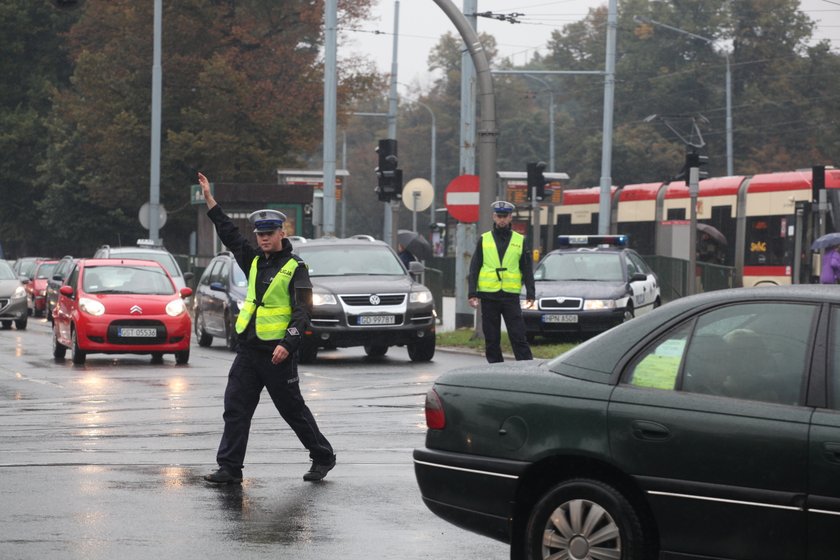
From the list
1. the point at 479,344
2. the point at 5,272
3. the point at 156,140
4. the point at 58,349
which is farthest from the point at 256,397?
the point at 156,140

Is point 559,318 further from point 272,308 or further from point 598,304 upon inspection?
point 272,308

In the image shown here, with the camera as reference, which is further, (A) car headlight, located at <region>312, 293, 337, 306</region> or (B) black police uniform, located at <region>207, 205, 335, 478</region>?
(A) car headlight, located at <region>312, 293, 337, 306</region>

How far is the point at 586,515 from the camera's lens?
6.98 m

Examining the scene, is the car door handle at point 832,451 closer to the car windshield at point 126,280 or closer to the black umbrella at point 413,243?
the car windshield at point 126,280

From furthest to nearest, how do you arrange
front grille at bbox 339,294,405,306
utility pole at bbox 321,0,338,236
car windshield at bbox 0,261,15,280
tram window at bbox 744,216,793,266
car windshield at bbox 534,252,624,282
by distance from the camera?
1. tram window at bbox 744,216,793,266
2. car windshield at bbox 0,261,15,280
3. utility pole at bbox 321,0,338,236
4. car windshield at bbox 534,252,624,282
5. front grille at bbox 339,294,405,306

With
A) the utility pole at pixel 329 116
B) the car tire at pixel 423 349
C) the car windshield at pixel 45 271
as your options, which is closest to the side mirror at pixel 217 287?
the car tire at pixel 423 349

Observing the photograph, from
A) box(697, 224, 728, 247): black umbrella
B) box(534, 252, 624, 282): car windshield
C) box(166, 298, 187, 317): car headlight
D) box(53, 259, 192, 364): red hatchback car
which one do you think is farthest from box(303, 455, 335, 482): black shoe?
box(697, 224, 728, 247): black umbrella

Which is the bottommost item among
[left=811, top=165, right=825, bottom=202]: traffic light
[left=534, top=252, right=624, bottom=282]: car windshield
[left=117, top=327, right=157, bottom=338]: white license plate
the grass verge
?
the grass verge

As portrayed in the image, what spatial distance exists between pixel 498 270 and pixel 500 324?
0.57 metres

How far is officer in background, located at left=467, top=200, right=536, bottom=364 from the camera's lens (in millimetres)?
17516

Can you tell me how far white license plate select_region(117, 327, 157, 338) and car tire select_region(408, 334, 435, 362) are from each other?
353 cm

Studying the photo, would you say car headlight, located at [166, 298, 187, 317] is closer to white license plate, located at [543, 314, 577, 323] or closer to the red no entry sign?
the red no entry sign

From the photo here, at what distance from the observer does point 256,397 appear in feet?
35.9

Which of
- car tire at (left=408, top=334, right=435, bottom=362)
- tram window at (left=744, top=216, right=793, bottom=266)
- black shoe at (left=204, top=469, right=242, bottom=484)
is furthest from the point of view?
tram window at (left=744, top=216, right=793, bottom=266)
